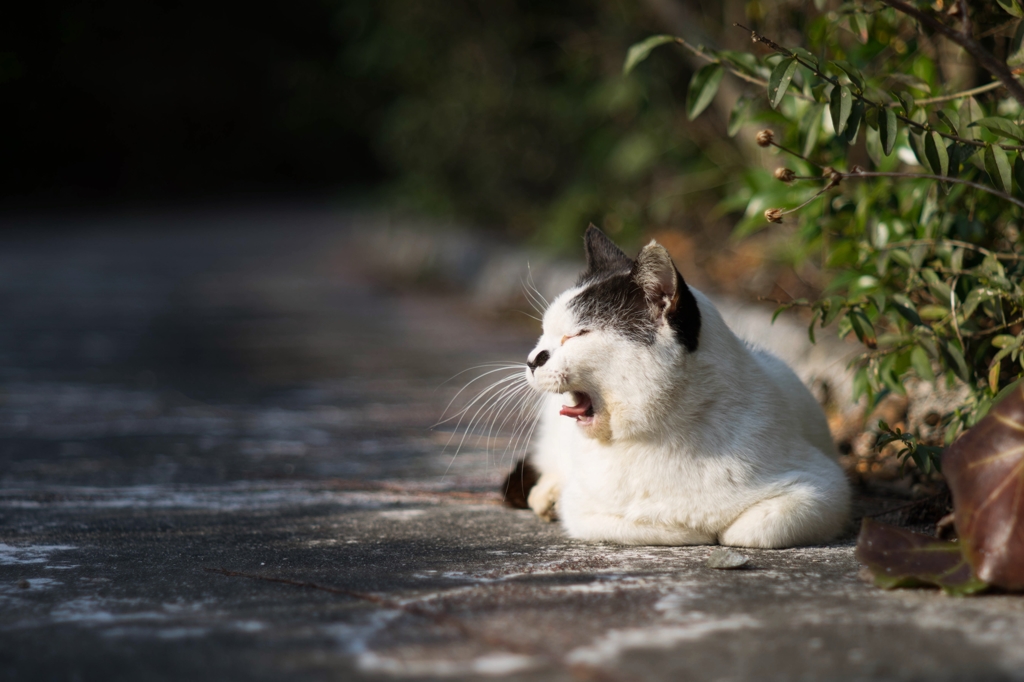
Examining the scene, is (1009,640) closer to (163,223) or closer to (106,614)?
(106,614)

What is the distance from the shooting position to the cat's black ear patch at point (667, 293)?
2.25 m

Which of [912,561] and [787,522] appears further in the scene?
[787,522]

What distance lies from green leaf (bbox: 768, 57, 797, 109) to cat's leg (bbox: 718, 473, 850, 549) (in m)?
0.93

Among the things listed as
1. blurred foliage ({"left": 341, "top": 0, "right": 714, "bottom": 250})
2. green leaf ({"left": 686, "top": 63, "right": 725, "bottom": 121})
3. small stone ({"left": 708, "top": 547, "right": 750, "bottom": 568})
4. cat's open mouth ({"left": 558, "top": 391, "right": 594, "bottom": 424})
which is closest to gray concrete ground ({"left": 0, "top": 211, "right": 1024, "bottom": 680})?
small stone ({"left": 708, "top": 547, "right": 750, "bottom": 568})

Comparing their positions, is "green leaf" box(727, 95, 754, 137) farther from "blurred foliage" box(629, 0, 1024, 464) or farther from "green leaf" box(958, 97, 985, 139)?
"green leaf" box(958, 97, 985, 139)

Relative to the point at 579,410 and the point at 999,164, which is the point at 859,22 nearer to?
the point at 999,164

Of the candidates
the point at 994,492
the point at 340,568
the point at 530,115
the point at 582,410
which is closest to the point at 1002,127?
the point at 994,492

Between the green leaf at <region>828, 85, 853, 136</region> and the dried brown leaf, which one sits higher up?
the green leaf at <region>828, 85, 853, 136</region>

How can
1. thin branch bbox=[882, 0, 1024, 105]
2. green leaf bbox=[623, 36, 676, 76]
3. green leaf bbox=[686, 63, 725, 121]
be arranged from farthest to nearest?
green leaf bbox=[686, 63, 725, 121] < green leaf bbox=[623, 36, 676, 76] < thin branch bbox=[882, 0, 1024, 105]

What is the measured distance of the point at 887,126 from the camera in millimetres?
2299

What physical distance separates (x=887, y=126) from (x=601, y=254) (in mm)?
809

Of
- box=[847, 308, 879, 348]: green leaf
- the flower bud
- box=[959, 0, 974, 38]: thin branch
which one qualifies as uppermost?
box=[959, 0, 974, 38]: thin branch

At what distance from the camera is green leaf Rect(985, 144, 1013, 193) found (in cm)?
223

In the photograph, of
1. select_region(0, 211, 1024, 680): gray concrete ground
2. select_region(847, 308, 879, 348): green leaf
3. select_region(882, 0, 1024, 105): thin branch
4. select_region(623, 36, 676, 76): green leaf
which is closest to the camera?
select_region(0, 211, 1024, 680): gray concrete ground
